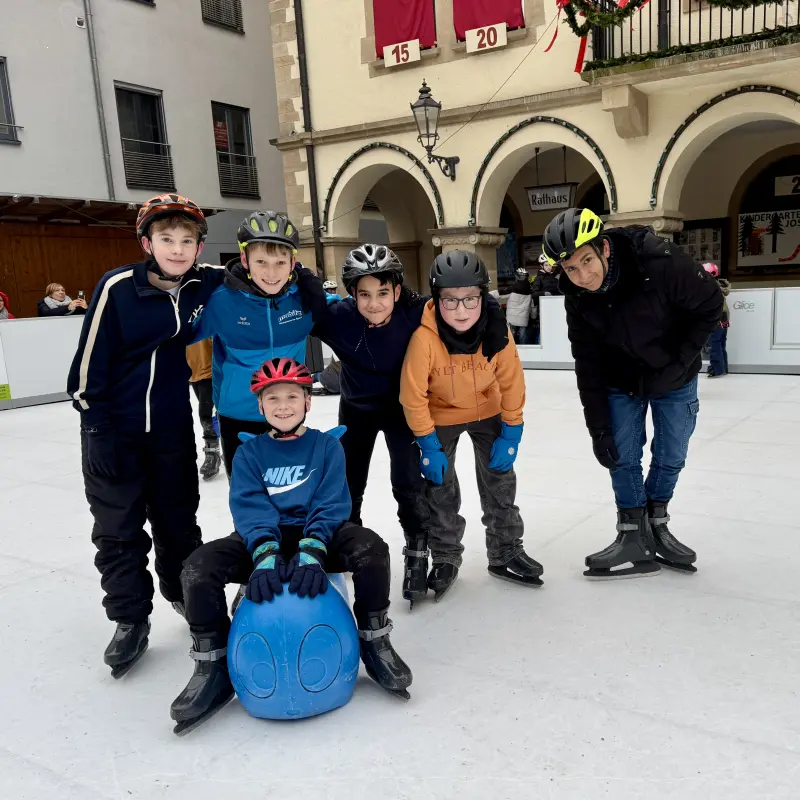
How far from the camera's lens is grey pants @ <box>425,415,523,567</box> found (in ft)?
11.2

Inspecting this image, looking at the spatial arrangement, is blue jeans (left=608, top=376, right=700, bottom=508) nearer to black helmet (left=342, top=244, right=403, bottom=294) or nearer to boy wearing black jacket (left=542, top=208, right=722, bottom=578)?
boy wearing black jacket (left=542, top=208, right=722, bottom=578)

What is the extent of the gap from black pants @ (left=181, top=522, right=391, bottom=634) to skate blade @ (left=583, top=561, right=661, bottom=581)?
1354 millimetres

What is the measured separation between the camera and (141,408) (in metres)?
2.87

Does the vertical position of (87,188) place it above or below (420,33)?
below

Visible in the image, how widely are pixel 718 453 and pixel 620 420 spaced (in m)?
2.65

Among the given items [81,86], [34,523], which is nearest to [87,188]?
[81,86]

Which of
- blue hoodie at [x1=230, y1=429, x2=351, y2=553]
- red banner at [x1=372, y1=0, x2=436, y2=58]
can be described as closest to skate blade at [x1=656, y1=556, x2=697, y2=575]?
blue hoodie at [x1=230, y1=429, x2=351, y2=553]

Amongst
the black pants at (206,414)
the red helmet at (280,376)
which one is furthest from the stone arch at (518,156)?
the red helmet at (280,376)

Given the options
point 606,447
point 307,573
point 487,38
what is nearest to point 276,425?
point 307,573

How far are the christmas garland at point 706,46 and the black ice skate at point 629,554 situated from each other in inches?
319

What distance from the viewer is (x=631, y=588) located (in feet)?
11.2

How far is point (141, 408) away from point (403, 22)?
11376 mm

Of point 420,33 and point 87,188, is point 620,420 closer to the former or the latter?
point 420,33

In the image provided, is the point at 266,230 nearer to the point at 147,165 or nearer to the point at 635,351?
the point at 635,351
